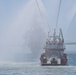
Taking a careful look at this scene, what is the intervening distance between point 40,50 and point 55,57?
169 ft

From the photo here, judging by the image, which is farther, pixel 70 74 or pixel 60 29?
pixel 60 29

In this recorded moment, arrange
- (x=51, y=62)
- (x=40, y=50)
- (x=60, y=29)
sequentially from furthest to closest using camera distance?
(x=40, y=50) < (x=60, y=29) < (x=51, y=62)

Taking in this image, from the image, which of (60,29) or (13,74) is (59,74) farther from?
(60,29)

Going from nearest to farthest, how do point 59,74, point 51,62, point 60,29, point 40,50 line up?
1. point 59,74
2. point 51,62
3. point 60,29
4. point 40,50

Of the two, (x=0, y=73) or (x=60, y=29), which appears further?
(x=60, y=29)

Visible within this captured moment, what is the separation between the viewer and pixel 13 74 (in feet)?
327

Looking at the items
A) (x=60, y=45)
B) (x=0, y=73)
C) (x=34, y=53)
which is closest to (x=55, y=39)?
(x=60, y=45)

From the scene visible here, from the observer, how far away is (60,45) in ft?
448

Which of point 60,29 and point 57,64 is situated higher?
point 60,29

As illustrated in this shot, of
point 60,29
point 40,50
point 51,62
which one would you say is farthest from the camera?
point 40,50

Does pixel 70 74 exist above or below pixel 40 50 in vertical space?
below

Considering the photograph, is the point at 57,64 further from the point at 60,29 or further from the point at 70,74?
the point at 70,74

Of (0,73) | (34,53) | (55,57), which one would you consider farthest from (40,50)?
(0,73)

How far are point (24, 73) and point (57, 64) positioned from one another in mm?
32754
